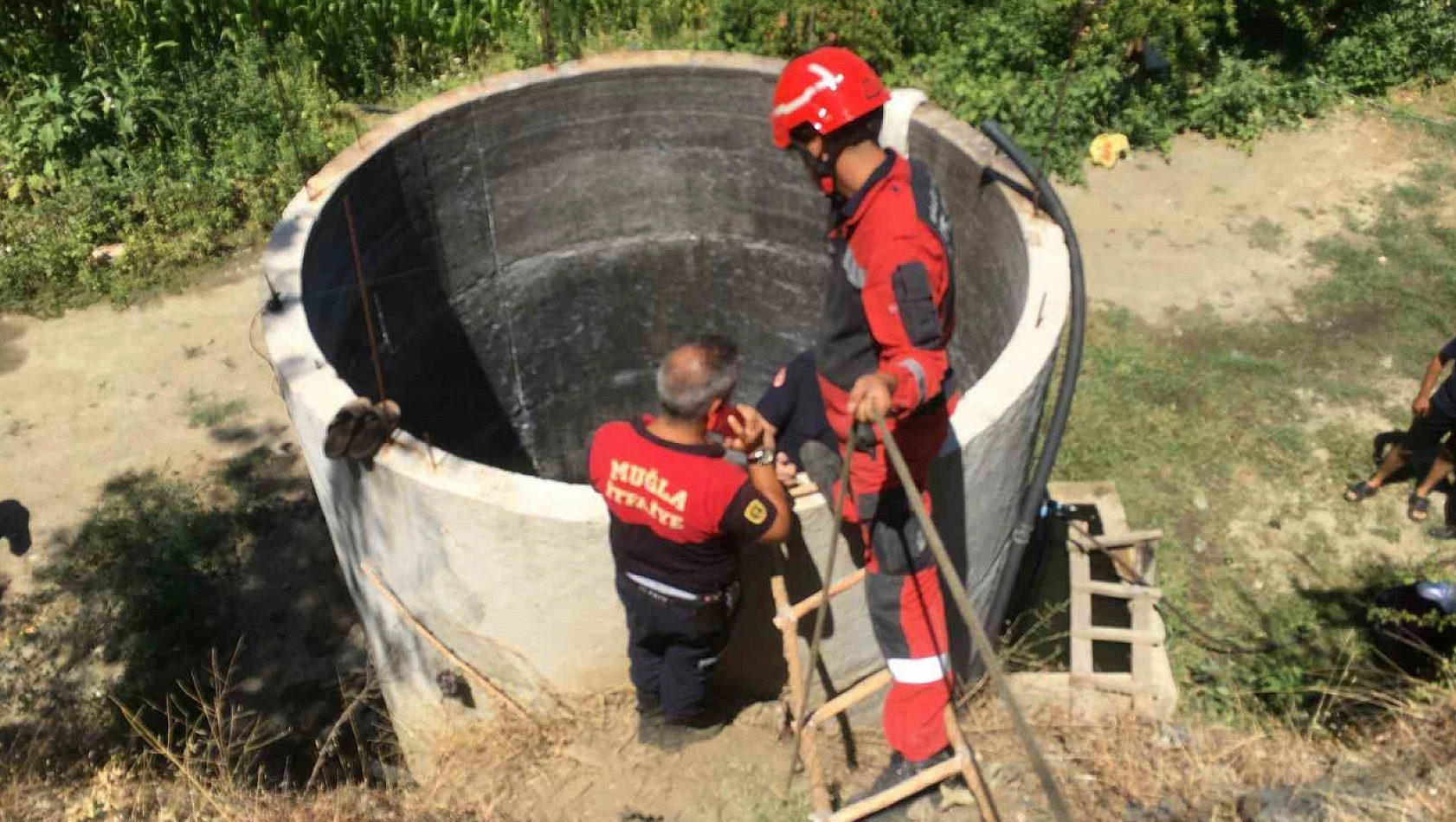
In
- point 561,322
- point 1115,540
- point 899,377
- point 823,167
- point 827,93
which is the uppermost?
point 827,93

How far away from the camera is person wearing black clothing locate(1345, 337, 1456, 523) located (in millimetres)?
6055

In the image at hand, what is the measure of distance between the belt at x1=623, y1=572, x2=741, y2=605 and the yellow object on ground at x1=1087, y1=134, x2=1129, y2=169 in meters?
6.51

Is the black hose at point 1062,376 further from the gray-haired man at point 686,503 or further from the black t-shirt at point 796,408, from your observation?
the gray-haired man at point 686,503

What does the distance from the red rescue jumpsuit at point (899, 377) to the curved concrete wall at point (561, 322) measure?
18cm

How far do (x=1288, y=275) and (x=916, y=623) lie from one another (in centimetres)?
565

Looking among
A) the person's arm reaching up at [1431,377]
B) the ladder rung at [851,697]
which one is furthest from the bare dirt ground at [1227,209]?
the ladder rung at [851,697]

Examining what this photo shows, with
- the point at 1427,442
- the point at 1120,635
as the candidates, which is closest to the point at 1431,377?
the point at 1427,442

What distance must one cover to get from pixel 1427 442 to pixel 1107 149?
3403 millimetres

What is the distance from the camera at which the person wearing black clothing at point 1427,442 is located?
6055mm

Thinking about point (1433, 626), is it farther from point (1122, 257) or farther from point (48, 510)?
point (48, 510)

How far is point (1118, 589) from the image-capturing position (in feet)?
18.4

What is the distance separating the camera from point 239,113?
851 cm

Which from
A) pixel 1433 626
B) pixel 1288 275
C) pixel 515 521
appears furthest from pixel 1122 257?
pixel 515 521

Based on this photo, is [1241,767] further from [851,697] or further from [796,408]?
[796,408]
